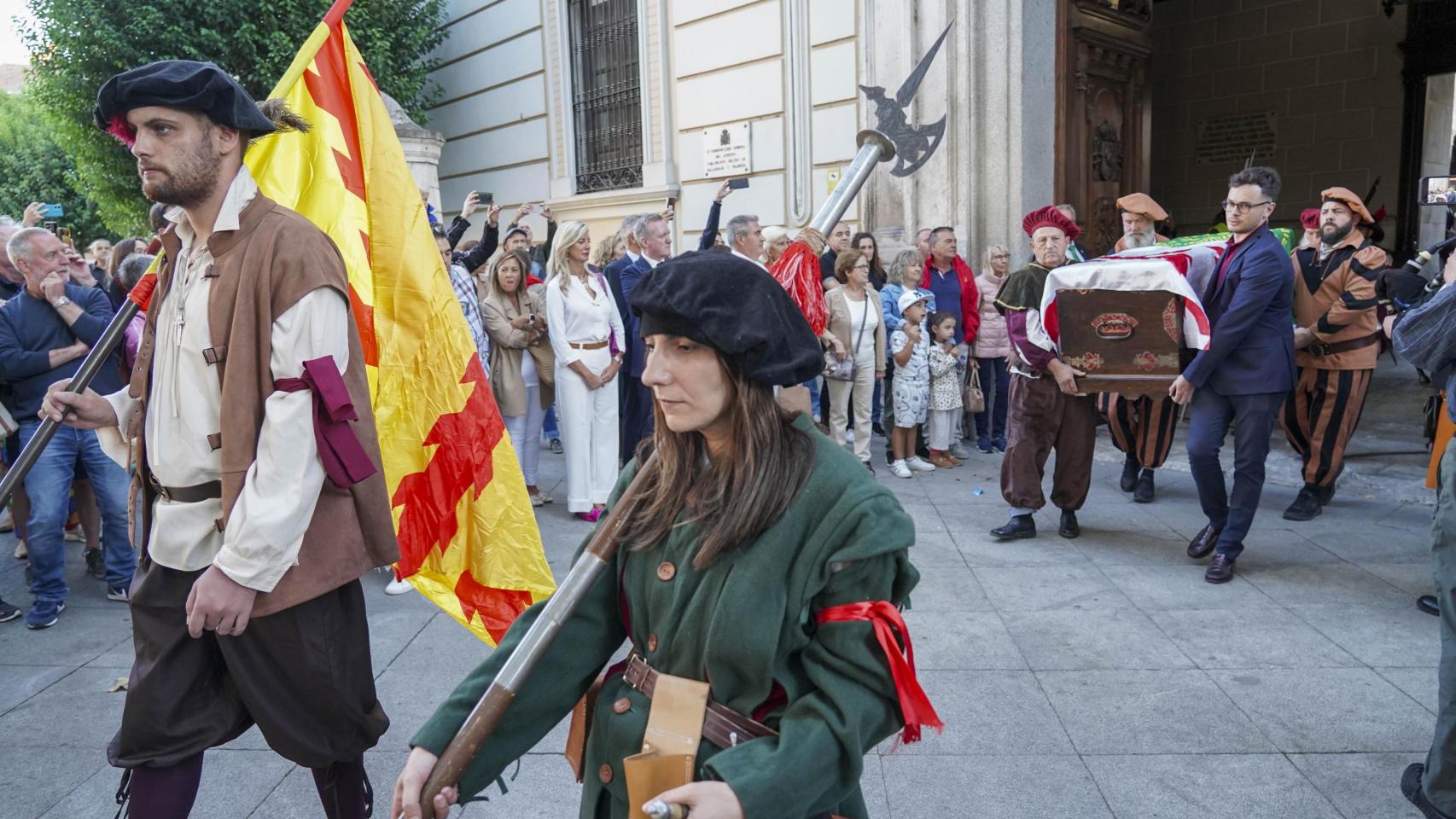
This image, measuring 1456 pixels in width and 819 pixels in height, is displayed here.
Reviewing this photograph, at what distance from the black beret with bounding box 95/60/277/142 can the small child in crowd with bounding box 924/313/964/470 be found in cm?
637

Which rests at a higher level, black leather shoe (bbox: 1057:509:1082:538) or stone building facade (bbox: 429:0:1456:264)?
stone building facade (bbox: 429:0:1456:264)

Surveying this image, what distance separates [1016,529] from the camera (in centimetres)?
615

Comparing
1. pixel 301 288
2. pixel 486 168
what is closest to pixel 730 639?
pixel 301 288

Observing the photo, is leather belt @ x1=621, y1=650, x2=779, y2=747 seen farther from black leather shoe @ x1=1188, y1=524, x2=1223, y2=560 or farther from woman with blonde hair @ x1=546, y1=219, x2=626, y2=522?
woman with blonde hair @ x1=546, y1=219, x2=626, y2=522

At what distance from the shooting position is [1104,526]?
645 cm

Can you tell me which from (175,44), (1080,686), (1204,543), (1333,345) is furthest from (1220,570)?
(175,44)

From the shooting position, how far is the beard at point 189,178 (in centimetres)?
240

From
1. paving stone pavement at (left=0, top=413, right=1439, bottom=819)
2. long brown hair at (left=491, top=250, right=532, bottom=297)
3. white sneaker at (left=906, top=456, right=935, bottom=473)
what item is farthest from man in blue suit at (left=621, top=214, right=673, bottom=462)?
white sneaker at (left=906, top=456, right=935, bottom=473)

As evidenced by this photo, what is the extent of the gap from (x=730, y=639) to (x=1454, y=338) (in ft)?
9.03

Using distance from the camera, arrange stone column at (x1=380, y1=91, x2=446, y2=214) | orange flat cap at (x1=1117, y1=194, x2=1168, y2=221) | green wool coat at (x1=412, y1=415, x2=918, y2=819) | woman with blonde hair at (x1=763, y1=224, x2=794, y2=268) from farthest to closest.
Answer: stone column at (x1=380, y1=91, x2=446, y2=214) < woman with blonde hair at (x1=763, y1=224, x2=794, y2=268) < orange flat cap at (x1=1117, y1=194, x2=1168, y2=221) < green wool coat at (x1=412, y1=415, x2=918, y2=819)

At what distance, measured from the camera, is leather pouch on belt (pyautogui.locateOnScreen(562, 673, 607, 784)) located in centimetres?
193

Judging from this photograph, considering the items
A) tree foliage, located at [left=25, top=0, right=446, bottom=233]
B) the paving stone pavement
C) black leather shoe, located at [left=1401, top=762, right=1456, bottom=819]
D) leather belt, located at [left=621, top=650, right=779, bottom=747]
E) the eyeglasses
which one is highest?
tree foliage, located at [left=25, top=0, right=446, bottom=233]

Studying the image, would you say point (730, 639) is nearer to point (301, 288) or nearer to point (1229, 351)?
point (301, 288)

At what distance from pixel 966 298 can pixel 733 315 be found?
7359 millimetres
